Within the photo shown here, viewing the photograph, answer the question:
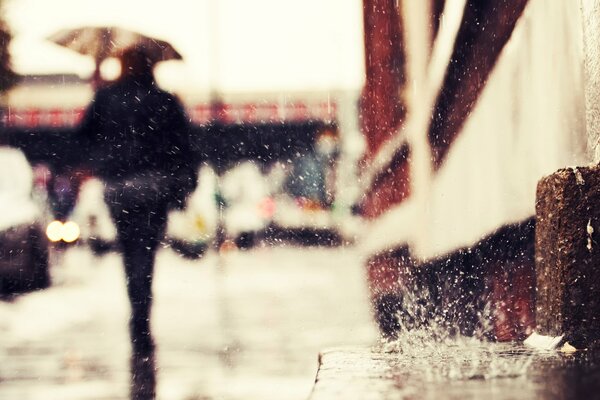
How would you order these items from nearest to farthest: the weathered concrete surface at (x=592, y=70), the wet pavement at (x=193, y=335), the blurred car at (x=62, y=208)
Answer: the weathered concrete surface at (x=592, y=70) → the wet pavement at (x=193, y=335) → the blurred car at (x=62, y=208)

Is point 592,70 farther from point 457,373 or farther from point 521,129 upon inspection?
point 457,373

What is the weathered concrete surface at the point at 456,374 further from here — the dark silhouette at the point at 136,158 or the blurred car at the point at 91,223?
the blurred car at the point at 91,223

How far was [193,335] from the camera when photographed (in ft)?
18.5

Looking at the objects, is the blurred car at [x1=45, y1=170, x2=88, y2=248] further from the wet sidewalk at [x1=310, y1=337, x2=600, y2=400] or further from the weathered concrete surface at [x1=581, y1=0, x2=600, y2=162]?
the wet sidewalk at [x1=310, y1=337, x2=600, y2=400]

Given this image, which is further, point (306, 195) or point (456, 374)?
point (306, 195)

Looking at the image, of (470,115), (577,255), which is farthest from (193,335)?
(577,255)

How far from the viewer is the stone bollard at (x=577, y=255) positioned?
8.21 ft

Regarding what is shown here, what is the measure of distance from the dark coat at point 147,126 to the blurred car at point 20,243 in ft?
14.5

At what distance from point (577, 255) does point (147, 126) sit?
2.95m

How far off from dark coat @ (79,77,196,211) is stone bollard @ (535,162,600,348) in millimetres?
2517

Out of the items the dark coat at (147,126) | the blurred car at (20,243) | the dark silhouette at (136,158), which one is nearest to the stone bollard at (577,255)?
the dark silhouette at (136,158)

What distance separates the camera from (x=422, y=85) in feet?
20.3

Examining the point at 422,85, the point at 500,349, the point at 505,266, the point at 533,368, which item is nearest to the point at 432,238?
the point at 422,85

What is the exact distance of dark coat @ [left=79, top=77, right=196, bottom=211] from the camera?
15.4 ft
